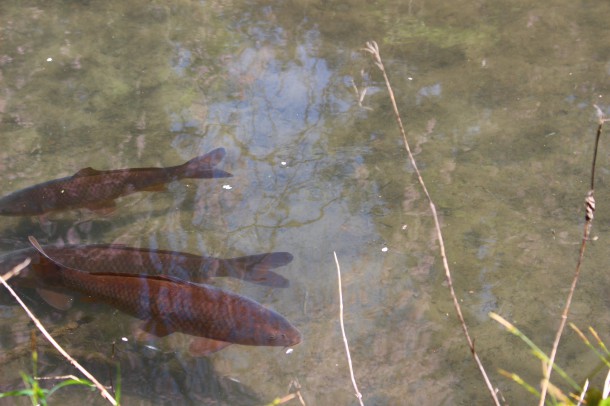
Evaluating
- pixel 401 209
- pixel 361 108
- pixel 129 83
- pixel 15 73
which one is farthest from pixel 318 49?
pixel 15 73

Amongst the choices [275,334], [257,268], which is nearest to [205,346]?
[275,334]

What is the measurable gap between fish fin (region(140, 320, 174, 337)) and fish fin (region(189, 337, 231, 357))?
17 centimetres

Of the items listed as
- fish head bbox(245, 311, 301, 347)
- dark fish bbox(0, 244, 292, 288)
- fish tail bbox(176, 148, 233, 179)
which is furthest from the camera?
fish tail bbox(176, 148, 233, 179)

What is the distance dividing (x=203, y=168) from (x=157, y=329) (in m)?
1.32

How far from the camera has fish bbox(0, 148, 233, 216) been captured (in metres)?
4.52

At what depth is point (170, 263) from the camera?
4.05m

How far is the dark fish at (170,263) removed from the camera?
403 centimetres

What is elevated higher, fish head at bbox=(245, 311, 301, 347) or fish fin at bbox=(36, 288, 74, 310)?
fish head at bbox=(245, 311, 301, 347)

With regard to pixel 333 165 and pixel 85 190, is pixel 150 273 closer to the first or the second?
pixel 85 190

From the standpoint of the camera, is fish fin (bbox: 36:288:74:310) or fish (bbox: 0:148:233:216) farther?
fish (bbox: 0:148:233:216)

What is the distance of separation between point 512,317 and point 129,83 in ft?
11.7

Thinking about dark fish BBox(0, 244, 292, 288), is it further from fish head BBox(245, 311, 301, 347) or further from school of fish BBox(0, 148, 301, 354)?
fish head BBox(245, 311, 301, 347)

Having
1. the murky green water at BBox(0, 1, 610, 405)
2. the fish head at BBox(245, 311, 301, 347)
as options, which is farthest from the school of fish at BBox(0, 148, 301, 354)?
the murky green water at BBox(0, 1, 610, 405)

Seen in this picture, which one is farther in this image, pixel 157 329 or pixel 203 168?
pixel 203 168
